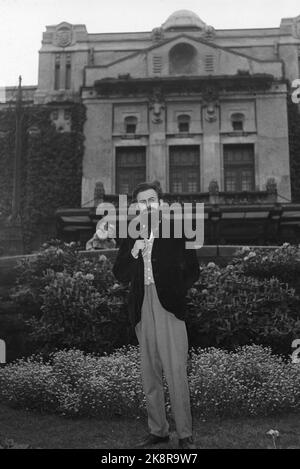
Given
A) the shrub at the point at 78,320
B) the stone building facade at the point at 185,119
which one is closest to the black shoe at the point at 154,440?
the shrub at the point at 78,320

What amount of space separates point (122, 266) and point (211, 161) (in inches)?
886

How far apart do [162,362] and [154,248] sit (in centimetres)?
101

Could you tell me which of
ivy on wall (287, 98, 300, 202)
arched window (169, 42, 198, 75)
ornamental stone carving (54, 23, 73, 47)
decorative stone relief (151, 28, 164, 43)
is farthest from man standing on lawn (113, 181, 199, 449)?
ornamental stone carving (54, 23, 73, 47)

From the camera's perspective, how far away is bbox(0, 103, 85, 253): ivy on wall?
92.4 feet

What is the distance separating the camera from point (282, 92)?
92.9ft

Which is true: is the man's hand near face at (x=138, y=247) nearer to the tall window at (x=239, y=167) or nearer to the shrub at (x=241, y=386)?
the shrub at (x=241, y=386)

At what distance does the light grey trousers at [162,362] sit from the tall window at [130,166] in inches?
902

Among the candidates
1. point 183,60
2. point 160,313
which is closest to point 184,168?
point 183,60

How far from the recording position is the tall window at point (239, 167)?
27984mm

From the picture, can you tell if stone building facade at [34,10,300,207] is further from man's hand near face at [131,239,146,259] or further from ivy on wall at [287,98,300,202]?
man's hand near face at [131,239,146,259]

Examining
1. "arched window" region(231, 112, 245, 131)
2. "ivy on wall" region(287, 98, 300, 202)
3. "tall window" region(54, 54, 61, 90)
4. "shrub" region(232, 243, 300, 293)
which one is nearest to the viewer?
"shrub" region(232, 243, 300, 293)

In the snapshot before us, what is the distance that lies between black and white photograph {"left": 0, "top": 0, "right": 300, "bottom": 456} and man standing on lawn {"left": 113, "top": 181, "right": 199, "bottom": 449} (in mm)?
13

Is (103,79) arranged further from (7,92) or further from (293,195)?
(293,195)
